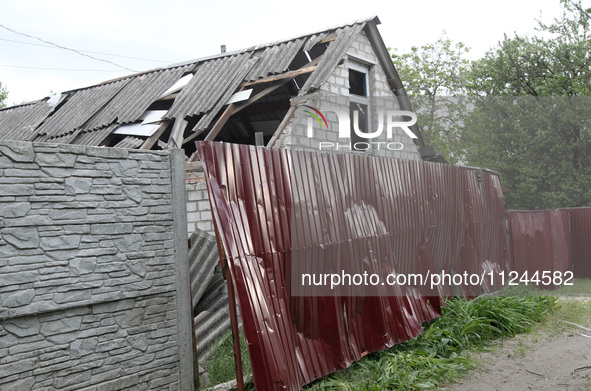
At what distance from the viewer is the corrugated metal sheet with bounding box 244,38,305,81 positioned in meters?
9.97

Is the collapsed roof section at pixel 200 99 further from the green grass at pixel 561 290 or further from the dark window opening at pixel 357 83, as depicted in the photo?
the green grass at pixel 561 290

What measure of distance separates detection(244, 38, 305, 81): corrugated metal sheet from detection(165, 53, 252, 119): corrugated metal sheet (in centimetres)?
27

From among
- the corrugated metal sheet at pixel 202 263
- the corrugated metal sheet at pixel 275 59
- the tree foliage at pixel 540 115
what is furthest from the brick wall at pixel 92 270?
the tree foliage at pixel 540 115

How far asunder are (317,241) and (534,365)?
3.04 metres

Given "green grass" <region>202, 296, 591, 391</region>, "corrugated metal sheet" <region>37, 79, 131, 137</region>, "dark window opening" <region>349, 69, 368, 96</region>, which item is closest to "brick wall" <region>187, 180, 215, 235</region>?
"green grass" <region>202, 296, 591, 391</region>

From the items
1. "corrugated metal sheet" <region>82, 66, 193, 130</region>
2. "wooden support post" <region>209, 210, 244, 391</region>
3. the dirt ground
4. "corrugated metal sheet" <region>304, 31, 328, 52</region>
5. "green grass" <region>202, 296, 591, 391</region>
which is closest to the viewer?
"wooden support post" <region>209, 210, 244, 391</region>

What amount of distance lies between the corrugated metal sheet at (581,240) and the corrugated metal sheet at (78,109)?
11243 millimetres

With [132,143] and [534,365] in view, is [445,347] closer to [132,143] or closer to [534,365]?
[534,365]

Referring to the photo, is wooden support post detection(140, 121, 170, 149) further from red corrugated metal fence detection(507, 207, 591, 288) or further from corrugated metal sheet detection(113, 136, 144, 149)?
red corrugated metal fence detection(507, 207, 591, 288)

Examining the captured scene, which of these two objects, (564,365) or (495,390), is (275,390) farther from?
(564,365)

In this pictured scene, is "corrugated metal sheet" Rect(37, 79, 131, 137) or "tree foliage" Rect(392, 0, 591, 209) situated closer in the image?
"corrugated metal sheet" Rect(37, 79, 131, 137)

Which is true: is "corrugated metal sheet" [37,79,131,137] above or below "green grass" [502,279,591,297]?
above

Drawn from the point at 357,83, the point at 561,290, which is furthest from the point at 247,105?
the point at 561,290

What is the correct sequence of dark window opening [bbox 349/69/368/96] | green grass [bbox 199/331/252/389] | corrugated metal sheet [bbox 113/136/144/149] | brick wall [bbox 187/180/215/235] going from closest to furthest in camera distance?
green grass [bbox 199/331/252/389] → brick wall [bbox 187/180/215/235] → corrugated metal sheet [bbox 113/136/144/149] → dark window opening [bbox 349/69/368/96]
